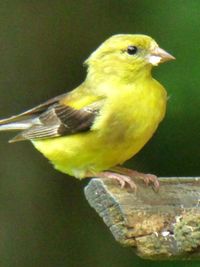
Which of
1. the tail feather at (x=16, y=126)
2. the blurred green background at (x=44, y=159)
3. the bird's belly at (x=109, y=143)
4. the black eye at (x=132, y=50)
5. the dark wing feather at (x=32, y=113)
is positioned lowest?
the blurred green background at (x=44, y=159)

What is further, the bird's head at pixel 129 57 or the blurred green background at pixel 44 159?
the blurred green background at pixel 44 159

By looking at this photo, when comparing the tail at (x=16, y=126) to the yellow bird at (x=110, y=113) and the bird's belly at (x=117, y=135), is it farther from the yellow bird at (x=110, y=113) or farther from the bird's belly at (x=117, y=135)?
the bird's belly at (x=117, y=135)

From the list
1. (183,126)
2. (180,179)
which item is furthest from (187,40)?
(180,179)

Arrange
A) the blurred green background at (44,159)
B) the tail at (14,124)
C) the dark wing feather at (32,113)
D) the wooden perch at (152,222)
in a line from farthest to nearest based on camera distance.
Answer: the blurred green background at (44,159) < the tail at (14,124) < the dark wing feather at (32,113) < the wooden perch at (152,222)

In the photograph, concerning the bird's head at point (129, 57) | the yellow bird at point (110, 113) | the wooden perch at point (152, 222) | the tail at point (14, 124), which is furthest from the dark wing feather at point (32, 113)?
the wooden perch at point (152, 222)

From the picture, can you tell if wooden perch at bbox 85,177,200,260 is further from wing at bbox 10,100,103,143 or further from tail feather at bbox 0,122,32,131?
tail feather at bbox 0,122,32,131

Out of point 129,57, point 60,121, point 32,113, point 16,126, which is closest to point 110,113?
point 129,57

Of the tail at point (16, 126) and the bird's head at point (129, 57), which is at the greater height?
the bird's head at point (129, 57)
